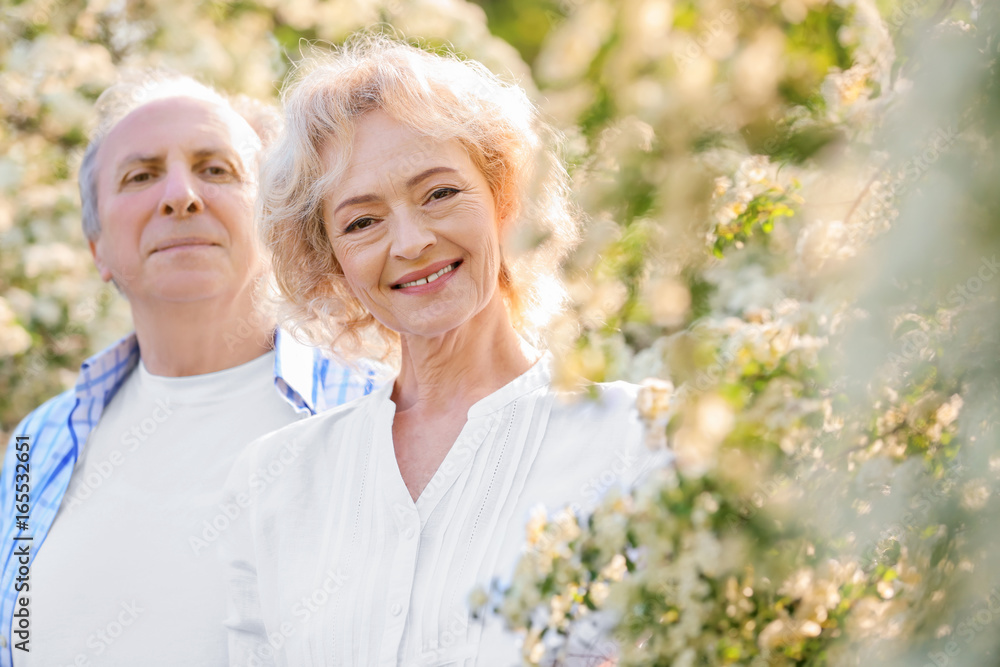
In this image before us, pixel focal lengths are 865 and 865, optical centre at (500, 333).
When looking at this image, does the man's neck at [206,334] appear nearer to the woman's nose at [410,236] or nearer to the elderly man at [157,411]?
the elderly man at [157,411]

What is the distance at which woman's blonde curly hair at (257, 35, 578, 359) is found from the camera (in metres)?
1.83

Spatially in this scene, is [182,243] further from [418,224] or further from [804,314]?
[804,314]

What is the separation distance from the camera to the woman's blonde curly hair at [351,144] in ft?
6.01

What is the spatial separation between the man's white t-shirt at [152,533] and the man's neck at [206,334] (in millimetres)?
49

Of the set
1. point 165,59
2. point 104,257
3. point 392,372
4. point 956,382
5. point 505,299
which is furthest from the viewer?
point 165,59

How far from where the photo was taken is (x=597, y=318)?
2.06 feet

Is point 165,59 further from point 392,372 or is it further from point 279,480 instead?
point 279,480

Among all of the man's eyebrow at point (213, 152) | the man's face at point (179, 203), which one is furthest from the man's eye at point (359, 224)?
the man's eyebrow at point (213, 152)

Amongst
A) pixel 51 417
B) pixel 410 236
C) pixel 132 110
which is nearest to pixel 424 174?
pixel 410 236

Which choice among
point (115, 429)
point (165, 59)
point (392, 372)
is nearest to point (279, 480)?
point (392, 372)

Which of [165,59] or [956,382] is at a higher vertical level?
[165,59]

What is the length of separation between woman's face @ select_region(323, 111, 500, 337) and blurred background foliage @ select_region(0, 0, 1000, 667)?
3.44ft

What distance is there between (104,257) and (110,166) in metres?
0.28

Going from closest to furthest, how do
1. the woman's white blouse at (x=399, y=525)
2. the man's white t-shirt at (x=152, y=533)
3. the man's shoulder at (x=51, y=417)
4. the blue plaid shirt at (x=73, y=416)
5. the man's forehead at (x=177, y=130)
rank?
the woman's white blouse at (x=399, y=525)
the man's white t-shirt at (x=152, y=533)
the blue plaid shirt at (x=73, y=416)
the man's forehead at (x=177, y=130)
the man's shoulder at (x=51, y=417)
